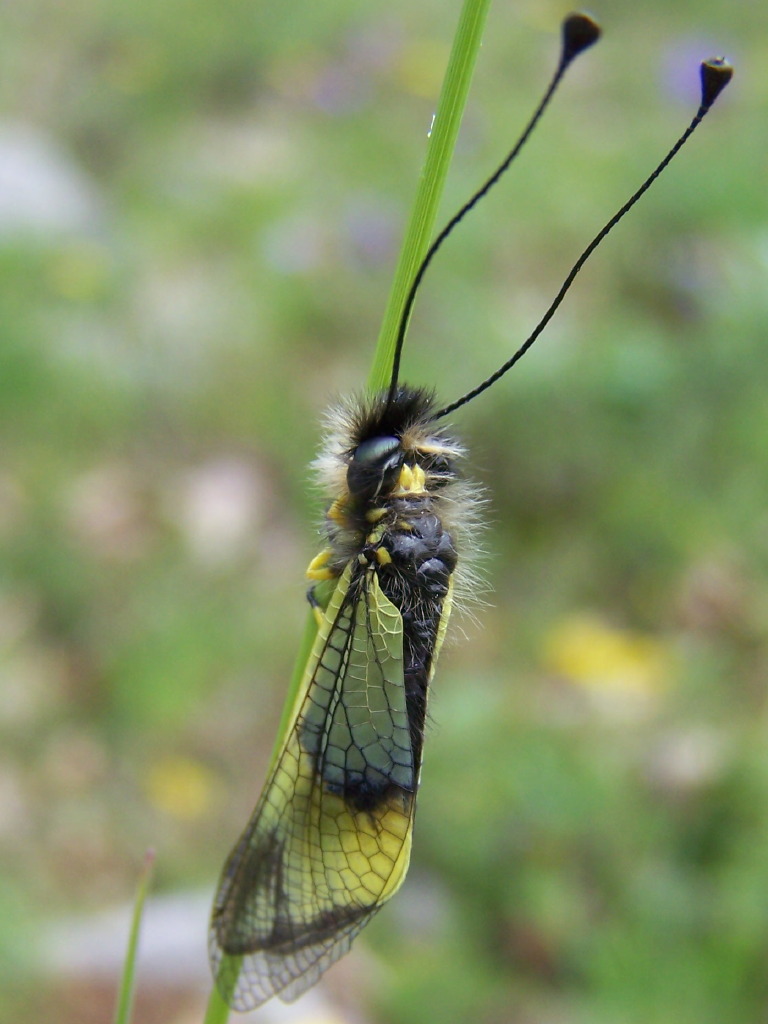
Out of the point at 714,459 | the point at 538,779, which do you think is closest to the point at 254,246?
the point at 714,459

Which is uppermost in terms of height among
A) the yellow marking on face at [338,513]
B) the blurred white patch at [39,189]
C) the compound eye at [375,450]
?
the blurred white patch at [39,189]

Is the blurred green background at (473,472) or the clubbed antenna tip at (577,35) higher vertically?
the blurred green background at (473,472)

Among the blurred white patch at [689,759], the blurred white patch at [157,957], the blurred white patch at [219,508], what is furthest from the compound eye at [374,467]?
the blurred white patch at [219,508]

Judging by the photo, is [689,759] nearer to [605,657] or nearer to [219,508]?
[605,657]

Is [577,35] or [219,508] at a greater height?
[219,508]

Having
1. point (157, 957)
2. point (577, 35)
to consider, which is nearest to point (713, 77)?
point (577, 35)

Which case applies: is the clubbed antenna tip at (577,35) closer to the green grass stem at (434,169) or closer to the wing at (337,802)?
the green grass stem at (434,169)

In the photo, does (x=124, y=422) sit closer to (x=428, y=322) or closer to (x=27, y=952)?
(x=428, y=322)
